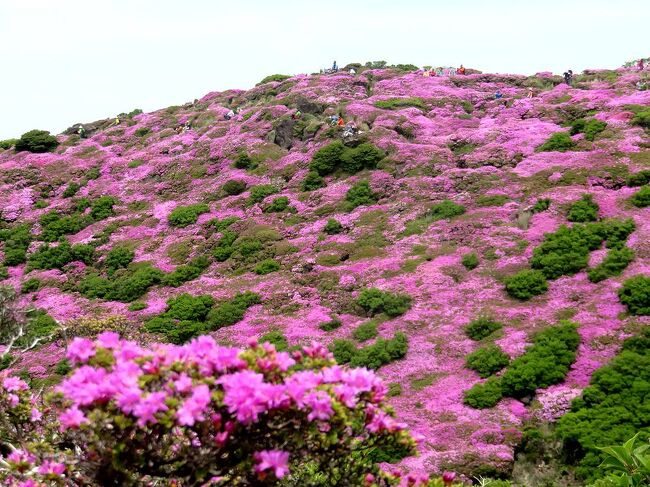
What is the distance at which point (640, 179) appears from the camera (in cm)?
2116

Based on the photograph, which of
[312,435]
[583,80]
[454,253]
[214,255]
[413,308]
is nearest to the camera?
[312,435]

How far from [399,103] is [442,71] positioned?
1129 centimetres

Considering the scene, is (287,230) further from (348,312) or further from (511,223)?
(511,223)

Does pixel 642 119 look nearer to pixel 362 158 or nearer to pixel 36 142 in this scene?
pixel 362 158

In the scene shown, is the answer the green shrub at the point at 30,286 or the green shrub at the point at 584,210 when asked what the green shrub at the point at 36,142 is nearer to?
the green shrub at the point at 30,286

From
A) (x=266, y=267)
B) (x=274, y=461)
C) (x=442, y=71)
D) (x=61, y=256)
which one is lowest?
(x=61, y=256)

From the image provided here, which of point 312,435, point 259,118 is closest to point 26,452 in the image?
point 312,435

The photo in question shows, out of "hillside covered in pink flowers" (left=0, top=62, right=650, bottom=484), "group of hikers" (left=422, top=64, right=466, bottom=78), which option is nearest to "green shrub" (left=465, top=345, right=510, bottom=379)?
"hillside covered in pink flowers" (left=0, top=62, right=650, bottom=484)

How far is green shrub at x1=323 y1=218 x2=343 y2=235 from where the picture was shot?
24609mm

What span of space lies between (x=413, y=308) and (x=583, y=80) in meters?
26.6

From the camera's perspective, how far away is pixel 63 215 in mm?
32906

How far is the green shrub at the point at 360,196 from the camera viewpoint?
85.7ft

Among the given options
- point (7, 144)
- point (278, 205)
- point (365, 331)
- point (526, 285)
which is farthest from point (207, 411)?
point (7, 144)

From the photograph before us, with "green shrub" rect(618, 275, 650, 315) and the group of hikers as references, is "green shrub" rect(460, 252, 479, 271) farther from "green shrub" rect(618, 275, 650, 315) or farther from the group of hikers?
the group of hikers
